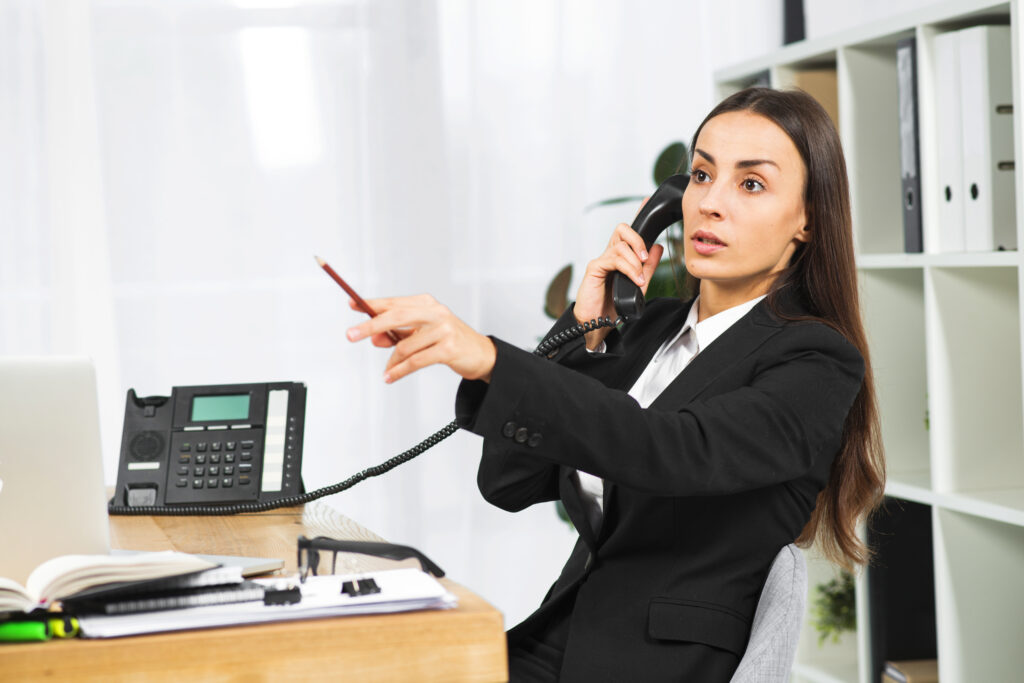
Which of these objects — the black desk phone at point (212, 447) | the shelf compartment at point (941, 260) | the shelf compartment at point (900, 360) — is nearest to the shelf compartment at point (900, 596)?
the shelf compartment at point (900, 360)

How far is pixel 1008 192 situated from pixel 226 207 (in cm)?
183

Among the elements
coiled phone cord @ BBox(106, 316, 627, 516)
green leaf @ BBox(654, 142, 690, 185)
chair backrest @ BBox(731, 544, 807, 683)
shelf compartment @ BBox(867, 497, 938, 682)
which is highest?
green leaf @ BBox(654, 142, 690, 185)

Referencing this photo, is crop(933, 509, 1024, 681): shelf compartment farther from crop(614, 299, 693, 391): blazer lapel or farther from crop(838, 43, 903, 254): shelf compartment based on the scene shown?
crop(614, 299, 693, 391): blazer lapel

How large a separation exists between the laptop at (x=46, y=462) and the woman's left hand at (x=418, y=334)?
313mm

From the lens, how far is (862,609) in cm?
244

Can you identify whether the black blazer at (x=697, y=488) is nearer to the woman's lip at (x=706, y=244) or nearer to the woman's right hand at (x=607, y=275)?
the woman's lip at (x=706, y=244)

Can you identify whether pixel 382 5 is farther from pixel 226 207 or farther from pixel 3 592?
pixel 3 592

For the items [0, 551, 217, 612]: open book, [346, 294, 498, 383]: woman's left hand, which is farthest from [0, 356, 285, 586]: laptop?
[346, 294, 498, 383]: woman's left hand

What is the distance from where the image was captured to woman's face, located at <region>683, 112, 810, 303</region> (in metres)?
1.42

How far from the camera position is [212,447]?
1.71 meters

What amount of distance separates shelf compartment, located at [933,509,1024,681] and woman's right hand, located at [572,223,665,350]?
95cm

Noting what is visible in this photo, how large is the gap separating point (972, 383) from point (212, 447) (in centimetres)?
142

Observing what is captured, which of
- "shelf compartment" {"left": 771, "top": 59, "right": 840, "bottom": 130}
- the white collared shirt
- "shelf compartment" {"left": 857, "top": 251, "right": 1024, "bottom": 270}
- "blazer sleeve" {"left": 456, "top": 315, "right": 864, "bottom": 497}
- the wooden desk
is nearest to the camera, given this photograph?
the wooden desk

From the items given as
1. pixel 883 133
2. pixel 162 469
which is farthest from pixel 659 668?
pixel 883 133
